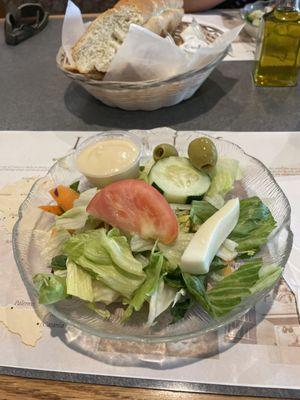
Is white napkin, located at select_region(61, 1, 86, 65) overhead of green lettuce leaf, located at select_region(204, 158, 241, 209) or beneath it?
overhead

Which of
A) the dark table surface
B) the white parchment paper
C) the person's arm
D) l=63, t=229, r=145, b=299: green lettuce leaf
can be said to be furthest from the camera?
the person's arm

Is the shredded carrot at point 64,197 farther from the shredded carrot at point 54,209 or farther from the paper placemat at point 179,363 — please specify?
the paper placemat at point 179,363

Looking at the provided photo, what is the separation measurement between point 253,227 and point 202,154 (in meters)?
0.22

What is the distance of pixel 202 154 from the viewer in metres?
0.96

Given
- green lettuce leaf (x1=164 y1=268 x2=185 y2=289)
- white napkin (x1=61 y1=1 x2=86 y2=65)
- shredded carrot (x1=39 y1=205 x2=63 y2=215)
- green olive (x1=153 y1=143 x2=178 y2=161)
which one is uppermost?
white napkin (x1=61 y1=1 x2=86 y2=65)

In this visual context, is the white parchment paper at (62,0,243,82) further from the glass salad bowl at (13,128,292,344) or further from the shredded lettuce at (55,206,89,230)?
the shredded lettuce at (55,206,89,230)

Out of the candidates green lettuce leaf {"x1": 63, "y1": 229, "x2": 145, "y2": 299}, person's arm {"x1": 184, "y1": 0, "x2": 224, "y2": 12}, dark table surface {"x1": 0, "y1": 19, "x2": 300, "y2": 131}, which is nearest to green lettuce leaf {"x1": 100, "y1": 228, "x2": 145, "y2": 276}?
green lettuce leaf {"x1": 63, "y1": 229, "x2": 145, "y2": 299}

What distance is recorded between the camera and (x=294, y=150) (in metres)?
1.17

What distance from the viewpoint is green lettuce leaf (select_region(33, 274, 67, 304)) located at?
0.73 meters

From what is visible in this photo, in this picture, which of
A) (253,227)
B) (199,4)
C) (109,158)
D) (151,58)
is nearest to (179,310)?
(253,227)

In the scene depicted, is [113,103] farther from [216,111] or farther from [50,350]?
[50,350]

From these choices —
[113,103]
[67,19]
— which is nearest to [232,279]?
[113,103]

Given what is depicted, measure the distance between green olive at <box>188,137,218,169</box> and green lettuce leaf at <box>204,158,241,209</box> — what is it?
0.10 ft

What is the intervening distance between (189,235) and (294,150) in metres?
0.54
